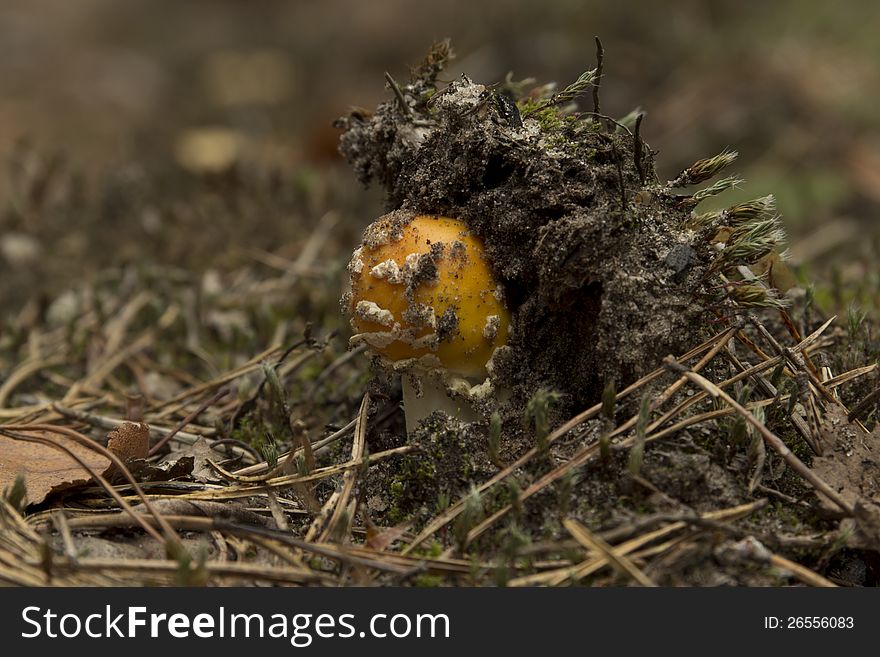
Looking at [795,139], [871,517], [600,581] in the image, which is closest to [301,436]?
[600,581]

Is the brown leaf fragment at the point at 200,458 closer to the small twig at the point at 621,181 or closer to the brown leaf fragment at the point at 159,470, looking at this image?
the brown leaf fragment at the point at 159,470

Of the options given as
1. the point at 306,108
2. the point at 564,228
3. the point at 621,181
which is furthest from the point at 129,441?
the point at 306,108

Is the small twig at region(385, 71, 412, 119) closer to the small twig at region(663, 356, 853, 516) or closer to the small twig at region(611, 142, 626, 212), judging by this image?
the small twig at region(611, 142, 626, 212)

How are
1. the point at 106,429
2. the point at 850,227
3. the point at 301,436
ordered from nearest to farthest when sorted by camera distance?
the point at 301,436 → the point at 106,429 → the point at 850,227

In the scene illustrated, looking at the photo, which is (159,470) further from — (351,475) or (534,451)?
(534,451)

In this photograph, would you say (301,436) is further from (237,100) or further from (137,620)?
(237,100)

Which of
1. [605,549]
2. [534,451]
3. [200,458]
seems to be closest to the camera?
[605,549]
